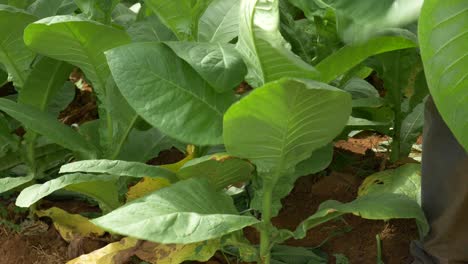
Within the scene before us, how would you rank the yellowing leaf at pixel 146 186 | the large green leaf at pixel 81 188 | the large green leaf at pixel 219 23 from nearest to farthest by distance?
1. the large green leaf at pixel 81 188
2. the yellowing leaf at pixel 146 186
3. the large green leaf at pixel 219 23

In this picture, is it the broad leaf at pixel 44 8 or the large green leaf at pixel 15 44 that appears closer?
the large green leaf at pixel 15 44

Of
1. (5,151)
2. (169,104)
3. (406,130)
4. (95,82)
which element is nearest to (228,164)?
(169,104)

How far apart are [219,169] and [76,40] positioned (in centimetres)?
38

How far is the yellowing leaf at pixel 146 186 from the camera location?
5.05 ft

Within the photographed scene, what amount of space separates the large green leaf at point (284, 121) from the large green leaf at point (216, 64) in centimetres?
12

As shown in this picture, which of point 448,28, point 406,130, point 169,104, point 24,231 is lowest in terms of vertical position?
point 24,231

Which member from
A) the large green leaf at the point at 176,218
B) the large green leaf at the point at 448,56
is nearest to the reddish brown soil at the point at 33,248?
the large green leaf at the point at 176,218

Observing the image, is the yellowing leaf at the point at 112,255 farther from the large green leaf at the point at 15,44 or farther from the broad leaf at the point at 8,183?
the large green leaf at the point at 15,44

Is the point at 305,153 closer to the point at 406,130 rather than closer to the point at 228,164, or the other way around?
the point at 228,164

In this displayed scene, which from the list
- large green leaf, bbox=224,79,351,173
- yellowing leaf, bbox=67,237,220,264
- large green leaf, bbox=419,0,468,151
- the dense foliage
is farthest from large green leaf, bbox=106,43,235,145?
large green leaf, bbox=419,0,468,151

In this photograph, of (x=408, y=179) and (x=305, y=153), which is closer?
(x=305, y=153)

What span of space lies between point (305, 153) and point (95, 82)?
0.53 metres

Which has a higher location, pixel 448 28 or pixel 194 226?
pixel 448 28

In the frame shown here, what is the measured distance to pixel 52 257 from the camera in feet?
5.49
